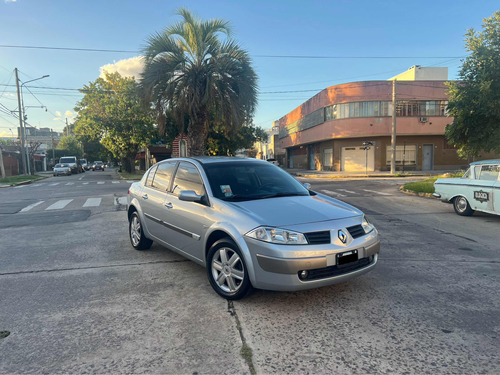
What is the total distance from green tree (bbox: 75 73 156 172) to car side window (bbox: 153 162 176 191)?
24145 mm

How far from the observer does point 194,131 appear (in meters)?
16.4

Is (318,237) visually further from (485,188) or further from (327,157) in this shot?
(327,157)

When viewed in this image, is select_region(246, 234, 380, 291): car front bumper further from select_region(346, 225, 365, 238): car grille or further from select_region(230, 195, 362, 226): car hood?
select_region(230, 195, 362, 226): car hood

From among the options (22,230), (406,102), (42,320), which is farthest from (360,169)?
(42,320)

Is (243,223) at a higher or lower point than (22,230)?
higher

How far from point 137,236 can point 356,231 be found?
12.4ft

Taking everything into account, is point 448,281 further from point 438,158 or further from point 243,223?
point 438,158

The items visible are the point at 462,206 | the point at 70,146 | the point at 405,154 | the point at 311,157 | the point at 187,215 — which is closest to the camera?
the point at 187,215

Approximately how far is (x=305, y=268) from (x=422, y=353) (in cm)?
114

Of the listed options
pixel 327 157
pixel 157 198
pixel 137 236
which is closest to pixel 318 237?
pixel 157 198

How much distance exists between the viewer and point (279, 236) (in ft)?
11.0

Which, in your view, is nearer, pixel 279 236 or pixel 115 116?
pixel 279 236

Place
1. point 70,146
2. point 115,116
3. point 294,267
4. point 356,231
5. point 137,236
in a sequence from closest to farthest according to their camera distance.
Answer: point 294,267
point 356,231
point 137,236
point 115,116
point 70,146

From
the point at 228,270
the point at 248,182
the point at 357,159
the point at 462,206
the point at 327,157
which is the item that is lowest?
the point at 462,206
